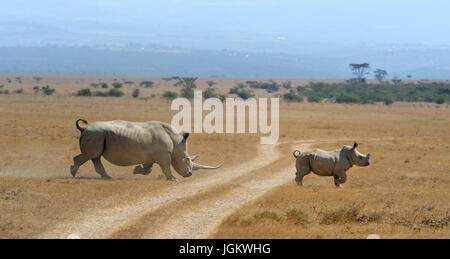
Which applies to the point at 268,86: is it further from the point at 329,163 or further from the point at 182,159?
the point at 329,163

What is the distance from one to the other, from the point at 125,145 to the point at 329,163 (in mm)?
5613

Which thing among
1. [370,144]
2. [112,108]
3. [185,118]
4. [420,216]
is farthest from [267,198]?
[112,108]

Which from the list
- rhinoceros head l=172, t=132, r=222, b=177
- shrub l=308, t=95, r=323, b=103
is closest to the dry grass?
rhinoceros head l=172, t=132, r=222, b=177

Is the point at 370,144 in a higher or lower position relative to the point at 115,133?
lower

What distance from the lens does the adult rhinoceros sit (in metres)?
17.8

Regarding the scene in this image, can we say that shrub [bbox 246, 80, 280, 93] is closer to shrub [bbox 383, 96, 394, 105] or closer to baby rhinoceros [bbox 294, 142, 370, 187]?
shrub [bbox 383, 96, 394, 105]

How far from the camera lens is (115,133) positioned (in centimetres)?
1791

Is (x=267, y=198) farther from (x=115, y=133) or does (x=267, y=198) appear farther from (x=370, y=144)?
(x=370, y=144)

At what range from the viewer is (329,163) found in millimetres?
18188

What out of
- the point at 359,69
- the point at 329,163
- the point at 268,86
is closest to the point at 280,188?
the point at 329,163
